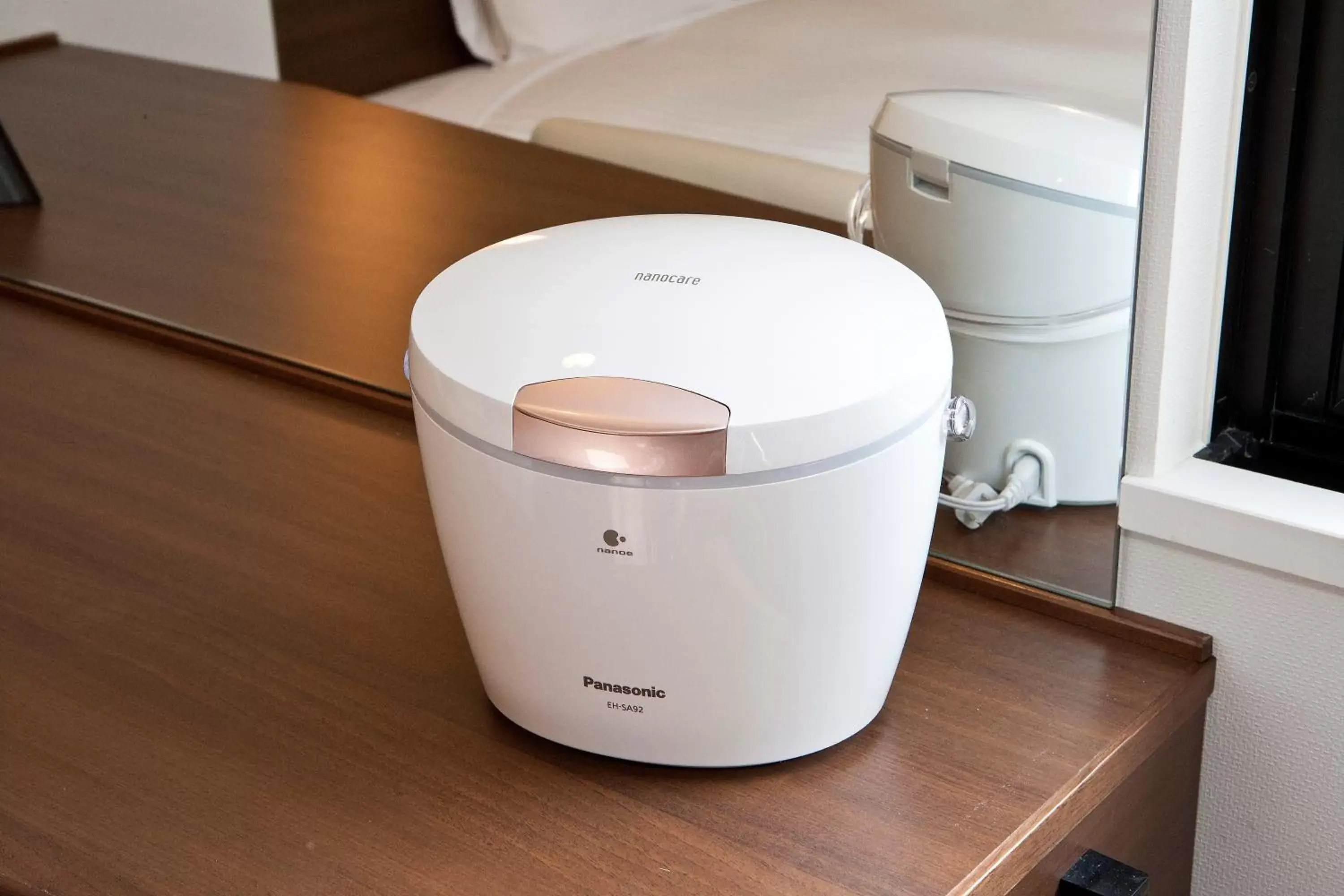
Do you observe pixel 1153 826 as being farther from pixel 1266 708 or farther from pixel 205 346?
pixel 205 346

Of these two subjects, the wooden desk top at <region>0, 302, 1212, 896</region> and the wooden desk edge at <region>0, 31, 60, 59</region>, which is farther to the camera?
the wooden desk edge at <region>0, 31, 60, 59</region>

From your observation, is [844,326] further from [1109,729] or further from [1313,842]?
[1313,842]

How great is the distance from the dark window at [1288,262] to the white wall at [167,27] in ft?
2.43

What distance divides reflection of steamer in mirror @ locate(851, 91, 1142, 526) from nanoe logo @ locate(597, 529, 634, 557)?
0.29 meters

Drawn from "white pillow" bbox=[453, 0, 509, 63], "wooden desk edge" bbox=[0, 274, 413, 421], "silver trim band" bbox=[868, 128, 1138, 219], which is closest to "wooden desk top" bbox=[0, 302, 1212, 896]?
"wooden desk edge" bbox=[0, 274, 413, 421]

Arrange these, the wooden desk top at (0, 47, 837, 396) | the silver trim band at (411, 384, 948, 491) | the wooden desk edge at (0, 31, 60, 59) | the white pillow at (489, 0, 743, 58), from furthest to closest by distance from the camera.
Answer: the wooden desk edge at (0, 31, 60, 59)
the wooden desk top at (0, 47, 837, 396)
the white pillow at (489, 0, 743, 58)
the silver trim band at (411, 384, 948, 491)

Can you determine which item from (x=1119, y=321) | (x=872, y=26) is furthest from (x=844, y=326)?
(x=872, y=26)

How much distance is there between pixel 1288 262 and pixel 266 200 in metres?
0.86

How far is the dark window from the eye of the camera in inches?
27.0

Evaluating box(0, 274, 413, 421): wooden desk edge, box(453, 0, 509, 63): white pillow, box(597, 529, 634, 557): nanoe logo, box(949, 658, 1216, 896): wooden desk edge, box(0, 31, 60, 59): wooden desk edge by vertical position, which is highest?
box(453, 0, 509, 63): white pillow

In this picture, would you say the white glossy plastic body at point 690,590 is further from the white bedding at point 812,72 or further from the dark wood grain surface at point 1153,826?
the white bedding at point 812,72

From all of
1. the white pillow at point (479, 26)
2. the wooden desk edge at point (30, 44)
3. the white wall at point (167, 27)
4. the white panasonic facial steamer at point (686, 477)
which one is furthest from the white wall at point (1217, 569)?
the wooden desk edge at point (30, 44)

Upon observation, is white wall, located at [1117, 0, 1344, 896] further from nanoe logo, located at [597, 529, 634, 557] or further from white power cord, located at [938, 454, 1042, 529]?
nanoe logo, located at [597, 529, 634, 557]

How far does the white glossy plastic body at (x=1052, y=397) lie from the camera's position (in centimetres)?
73
